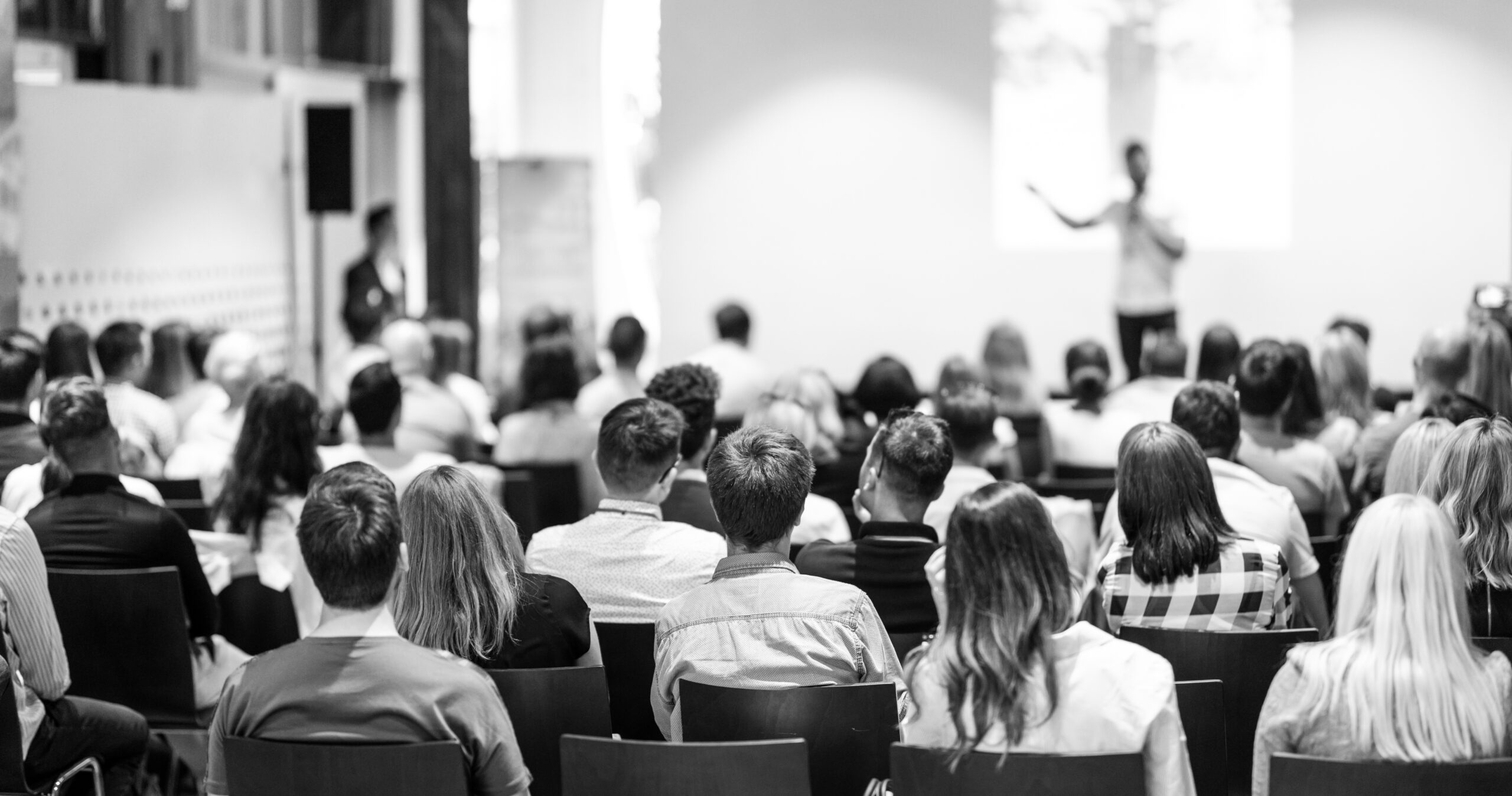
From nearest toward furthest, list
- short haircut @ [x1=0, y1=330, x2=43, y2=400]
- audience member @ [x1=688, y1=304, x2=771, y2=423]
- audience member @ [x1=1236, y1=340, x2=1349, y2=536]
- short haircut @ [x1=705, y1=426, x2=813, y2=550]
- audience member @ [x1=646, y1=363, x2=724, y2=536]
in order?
short haircut @ [x1=705, y1=426, x2=813, y2=550], audience member @ [x1=646, y1=363, x2=724, y2=536], short haircut @ [x1=0, y1=330, x2=43, y2=400], audience member @ [x1=1236, y1=340, x2=1349, y2=536], audience member @ [x1=688, y1=304, x2=771, y2=423]

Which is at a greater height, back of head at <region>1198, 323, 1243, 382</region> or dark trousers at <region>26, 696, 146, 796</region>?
back of head at <region>1198, 323, 1243, 382</region>

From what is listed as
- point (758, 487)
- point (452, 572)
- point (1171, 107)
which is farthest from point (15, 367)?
point (1171, 107)

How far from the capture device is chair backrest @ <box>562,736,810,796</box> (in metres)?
2.39

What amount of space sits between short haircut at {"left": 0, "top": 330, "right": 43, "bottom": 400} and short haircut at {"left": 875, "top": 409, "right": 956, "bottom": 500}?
2647 mm

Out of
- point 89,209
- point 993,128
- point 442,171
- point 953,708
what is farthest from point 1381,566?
point 442,171

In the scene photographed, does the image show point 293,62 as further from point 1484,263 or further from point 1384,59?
point 1484,263

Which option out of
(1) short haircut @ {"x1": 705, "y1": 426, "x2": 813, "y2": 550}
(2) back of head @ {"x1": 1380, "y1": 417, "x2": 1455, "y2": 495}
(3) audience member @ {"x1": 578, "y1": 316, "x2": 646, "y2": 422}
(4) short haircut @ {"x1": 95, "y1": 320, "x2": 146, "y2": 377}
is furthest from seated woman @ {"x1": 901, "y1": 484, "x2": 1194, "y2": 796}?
(4) short haircut @ {"x1": 95, "y1": 320, "x2": 146, "y2": 377}

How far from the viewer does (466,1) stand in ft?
38.1

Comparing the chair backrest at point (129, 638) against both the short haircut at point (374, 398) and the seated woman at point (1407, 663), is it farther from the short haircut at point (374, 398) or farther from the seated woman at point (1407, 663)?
the seated woman at point (1407, 663)

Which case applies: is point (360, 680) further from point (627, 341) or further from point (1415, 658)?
point (627, 341)

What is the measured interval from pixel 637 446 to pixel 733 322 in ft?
12.6

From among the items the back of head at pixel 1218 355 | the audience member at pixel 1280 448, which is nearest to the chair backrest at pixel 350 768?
the audience member at pixel 1280 448

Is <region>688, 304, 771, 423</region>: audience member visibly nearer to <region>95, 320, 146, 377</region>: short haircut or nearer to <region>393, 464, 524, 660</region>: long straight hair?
<region>95, 320, 146, 377</region>: short haircut

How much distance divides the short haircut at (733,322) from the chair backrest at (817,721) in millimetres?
4617
